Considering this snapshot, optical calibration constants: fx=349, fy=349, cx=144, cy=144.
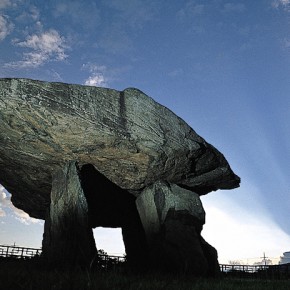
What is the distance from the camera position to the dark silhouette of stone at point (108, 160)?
770 cm

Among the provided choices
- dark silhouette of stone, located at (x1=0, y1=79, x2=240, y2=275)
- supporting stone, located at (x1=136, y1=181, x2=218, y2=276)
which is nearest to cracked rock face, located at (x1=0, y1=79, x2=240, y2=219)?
dark silhouette of stone, located at (x1=0, y1=79, x2=240, y2=275)

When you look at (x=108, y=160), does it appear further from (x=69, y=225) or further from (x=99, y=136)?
(x=69, y=225)

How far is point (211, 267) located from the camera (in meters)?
9.03

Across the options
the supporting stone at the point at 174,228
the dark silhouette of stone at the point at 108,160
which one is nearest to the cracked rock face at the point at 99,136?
the dark silhouette of stone at the point at 108,160

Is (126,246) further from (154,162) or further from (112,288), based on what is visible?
(112,288)

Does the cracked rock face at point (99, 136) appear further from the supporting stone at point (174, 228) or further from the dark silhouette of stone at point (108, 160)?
the supporting stone at point (174, 228)

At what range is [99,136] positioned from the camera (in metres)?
7.93

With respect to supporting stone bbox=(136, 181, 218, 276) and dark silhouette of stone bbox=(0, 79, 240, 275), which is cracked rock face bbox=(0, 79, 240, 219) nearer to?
dark silhouette of stone bbox=(0, 79, 240, 275)

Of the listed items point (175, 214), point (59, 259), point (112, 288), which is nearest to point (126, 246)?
point (175, 214)

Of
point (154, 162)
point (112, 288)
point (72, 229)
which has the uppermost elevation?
point (154, 162)

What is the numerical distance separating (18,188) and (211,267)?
21.9 ft

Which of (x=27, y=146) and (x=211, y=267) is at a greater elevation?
(x=27, y=146)

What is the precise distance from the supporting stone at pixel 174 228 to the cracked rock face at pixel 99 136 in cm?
45

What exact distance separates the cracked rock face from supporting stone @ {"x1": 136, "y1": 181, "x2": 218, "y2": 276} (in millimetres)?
453
